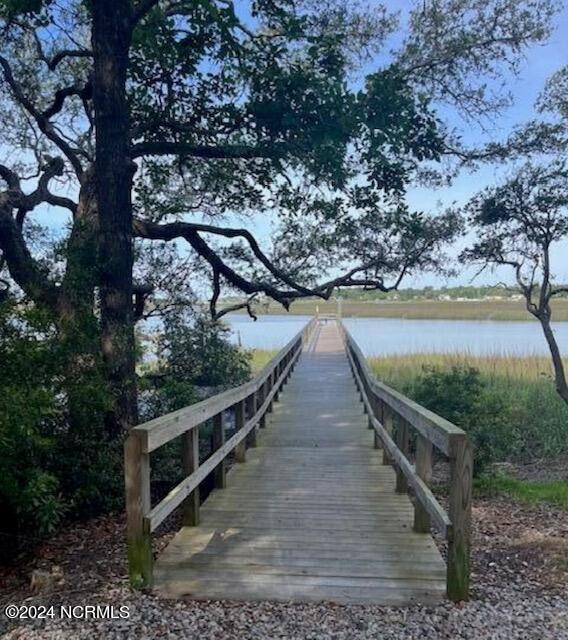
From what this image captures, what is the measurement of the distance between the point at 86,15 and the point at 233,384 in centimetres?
528

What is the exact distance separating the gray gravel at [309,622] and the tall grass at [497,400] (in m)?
3.69

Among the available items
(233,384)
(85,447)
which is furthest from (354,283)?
(85,447)

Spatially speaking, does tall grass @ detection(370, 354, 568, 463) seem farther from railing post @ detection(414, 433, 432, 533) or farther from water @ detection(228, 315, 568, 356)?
water @ detection(228, 315, 568, 356)

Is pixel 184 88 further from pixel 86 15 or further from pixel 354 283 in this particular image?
pixel 354 283

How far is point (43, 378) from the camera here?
412 centimetres

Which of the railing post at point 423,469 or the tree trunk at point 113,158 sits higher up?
the tree trunk at point 113,158

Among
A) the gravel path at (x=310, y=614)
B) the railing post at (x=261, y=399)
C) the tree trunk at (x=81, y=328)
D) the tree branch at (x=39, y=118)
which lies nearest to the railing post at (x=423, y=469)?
the gravel path at (x=310, y=614)

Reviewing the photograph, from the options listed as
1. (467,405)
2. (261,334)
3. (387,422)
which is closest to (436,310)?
(261,334)

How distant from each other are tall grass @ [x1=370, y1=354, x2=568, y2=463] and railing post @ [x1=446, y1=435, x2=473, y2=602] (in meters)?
3.61

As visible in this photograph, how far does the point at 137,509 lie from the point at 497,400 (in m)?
5.71

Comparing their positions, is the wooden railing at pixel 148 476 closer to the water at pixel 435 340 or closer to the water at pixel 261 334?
the water at pixel 261 334

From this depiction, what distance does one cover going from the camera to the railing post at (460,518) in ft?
9.37

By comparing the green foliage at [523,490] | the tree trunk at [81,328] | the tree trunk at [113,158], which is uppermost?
the tree trunk at [113,158]

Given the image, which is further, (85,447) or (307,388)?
(307,388)
